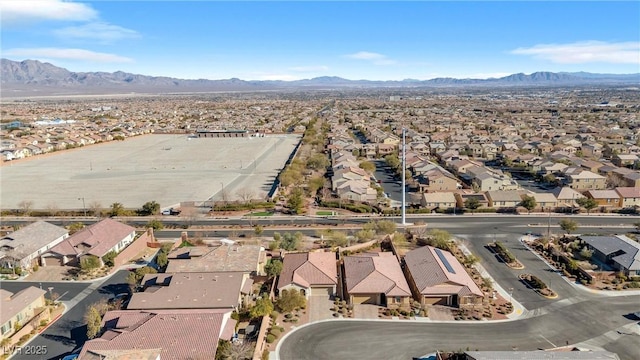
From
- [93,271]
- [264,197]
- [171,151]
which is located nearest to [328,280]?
[93,271]

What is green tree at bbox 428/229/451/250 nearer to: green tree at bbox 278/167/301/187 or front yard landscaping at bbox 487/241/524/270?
front yard landscaping at bbox 487/241/524/270

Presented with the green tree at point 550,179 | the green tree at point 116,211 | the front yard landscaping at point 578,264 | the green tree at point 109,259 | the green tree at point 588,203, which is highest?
the green tree at point 550,179

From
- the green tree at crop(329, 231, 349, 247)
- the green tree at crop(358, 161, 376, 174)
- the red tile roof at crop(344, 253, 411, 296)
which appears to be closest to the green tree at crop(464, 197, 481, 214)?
the green tree at crop(329, 231, 349, 247)

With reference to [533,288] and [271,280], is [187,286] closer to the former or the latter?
[271,280]

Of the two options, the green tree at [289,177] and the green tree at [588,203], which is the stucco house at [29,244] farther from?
the green tree at [588,203]

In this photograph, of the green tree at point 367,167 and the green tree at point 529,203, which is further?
the green tree at point 367,167

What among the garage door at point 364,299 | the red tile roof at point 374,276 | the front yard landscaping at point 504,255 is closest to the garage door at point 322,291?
the red tile roof at point 374,276
